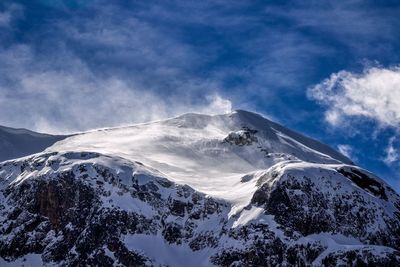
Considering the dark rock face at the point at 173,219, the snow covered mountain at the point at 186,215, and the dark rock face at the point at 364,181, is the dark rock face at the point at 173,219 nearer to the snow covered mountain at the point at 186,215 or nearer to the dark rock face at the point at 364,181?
the snow covered mountain at the point at 186,215

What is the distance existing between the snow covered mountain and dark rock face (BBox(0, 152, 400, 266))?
0.59 feet

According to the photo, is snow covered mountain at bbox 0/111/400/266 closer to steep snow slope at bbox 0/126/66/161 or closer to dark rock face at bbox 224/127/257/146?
dark rock face at bbox 224/127/257/146

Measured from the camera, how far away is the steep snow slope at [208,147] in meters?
133

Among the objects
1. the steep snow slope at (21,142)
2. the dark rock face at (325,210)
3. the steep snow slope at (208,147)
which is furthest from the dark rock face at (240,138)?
the steep snow slope at (21,142)

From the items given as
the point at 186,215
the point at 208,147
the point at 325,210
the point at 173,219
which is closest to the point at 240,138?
the point at 208,147

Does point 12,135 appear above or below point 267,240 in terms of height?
above

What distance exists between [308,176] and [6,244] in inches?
2090

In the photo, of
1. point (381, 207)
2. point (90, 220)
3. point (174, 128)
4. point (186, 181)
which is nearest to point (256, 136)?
point (174, 128)

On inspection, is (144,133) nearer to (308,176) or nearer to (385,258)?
(308,176)

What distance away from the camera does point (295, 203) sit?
11081 centimetres

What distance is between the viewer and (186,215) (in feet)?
376

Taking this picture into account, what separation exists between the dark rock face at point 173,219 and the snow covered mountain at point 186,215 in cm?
18

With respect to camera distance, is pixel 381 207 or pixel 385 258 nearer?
pixel 385 258

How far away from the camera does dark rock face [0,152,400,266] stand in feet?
341
